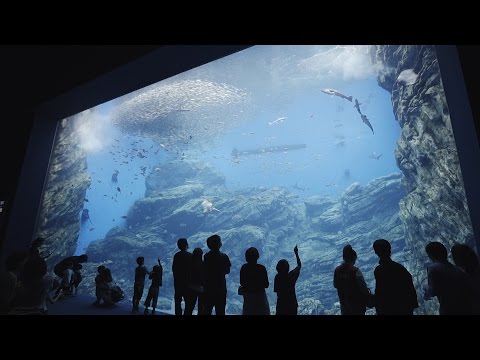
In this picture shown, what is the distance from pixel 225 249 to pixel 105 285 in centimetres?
2458

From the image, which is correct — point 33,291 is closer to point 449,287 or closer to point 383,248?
point 383,248

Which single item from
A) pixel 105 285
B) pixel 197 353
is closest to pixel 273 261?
pixel 105 285

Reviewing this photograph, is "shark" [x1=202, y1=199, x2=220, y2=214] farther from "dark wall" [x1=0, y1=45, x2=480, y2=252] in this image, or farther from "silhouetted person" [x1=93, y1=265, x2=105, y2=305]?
"dark wall" [x1=0, y1=45, x2=480, y2=252]

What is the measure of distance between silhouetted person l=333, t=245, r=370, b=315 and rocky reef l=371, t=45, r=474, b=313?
6.96 metres

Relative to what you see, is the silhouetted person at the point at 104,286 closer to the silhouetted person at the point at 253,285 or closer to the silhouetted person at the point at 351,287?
the silhouetted person at the point at 253,285

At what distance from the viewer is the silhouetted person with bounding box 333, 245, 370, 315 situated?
3.38 meters

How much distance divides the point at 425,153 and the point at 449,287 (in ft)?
32.1

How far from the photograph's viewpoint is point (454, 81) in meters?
4.36

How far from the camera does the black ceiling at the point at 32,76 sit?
525cm

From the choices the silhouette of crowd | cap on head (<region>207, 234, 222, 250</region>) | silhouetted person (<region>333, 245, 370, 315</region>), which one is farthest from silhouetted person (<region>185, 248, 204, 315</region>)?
silhouetted person (<region>333, 245, 370, 315</region>)

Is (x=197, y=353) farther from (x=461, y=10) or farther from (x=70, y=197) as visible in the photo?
(x=70, y=197)

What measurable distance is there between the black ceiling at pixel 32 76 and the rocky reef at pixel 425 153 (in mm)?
10067

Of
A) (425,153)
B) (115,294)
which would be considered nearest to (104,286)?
(115,294)

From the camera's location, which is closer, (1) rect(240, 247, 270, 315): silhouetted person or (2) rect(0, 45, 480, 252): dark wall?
(1) rect(240, 247, 270, 315): silhouetted person
